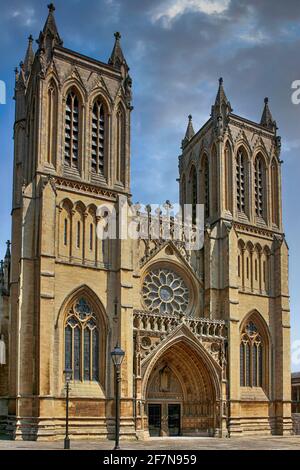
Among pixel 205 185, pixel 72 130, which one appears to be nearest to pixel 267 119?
pixel 205 185

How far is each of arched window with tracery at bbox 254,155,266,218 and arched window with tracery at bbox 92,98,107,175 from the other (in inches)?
498

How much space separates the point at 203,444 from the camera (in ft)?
117

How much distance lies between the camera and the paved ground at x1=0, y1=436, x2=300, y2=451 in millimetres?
31891

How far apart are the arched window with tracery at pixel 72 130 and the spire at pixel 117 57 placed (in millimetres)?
4594

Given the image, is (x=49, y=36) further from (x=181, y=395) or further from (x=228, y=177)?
(x=181, y=395)

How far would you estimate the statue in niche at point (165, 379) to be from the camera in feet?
142

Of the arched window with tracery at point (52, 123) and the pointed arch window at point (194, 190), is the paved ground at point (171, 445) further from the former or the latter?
the pointed arch window at point (194, 190)

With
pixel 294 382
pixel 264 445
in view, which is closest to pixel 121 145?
pixel 264 445

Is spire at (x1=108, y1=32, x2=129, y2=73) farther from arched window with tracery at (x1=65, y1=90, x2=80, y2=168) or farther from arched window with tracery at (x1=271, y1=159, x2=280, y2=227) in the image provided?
arched window with tracery at (x1=271, y1=159, x2=280, y2=227)

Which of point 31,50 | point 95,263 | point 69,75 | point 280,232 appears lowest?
point 95,263

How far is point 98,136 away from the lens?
4341cm

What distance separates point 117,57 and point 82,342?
19.4 metres

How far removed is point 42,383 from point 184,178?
2383 centimetres

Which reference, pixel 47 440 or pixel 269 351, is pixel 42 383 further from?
pixel 269 351
